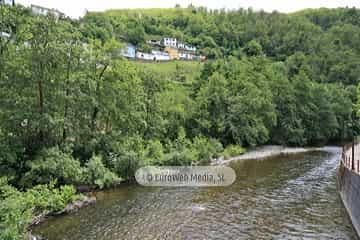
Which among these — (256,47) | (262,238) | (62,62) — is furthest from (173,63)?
(262,238)

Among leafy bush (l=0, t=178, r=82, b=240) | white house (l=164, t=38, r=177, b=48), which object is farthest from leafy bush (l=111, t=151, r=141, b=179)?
white house (l=164, t=38, r=177, b=48)

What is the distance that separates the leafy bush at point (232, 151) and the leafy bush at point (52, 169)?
75.2 ft

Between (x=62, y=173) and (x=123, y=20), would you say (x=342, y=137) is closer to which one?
(x=62, y=173)

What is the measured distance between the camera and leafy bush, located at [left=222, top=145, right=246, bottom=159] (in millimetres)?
42875

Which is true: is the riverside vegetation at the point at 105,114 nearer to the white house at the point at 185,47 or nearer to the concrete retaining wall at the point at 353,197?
the concrete retaining wall at the point at 353,197

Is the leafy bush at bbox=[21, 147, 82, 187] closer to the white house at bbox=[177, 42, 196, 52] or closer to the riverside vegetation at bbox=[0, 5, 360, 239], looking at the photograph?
the riverside vegetation at bbox=[0, 5, 360, 239]

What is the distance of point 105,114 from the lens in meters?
28.9

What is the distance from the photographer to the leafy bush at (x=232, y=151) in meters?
42.9

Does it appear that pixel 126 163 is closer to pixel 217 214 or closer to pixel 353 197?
pixel 217 214


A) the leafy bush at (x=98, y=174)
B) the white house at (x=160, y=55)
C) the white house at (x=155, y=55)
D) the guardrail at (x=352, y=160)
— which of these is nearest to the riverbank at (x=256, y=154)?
the guardrail at (x=352, y=160)

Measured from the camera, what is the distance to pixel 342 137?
213 feet

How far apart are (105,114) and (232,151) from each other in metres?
21.2

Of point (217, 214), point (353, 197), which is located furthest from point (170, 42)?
point (353, 197)

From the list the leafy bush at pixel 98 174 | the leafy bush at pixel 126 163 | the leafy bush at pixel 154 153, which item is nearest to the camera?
the leafy bush at pixel 98 174
